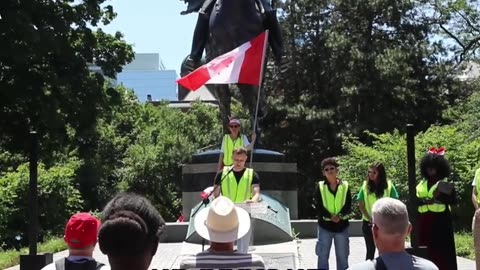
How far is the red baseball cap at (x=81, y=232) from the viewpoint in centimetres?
378

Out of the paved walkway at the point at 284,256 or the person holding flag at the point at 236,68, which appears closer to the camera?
the paved walkway at the point at 284,256

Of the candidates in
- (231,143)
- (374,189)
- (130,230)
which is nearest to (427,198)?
(374,189)

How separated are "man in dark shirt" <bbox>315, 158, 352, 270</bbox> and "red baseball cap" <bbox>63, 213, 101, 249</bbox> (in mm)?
A: 5679

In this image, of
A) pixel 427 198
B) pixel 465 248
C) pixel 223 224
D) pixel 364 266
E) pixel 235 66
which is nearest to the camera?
pixel 364 266

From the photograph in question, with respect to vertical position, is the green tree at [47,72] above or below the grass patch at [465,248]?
above

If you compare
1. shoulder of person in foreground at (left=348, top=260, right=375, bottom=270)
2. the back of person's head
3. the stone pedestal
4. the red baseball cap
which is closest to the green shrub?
the stone pedestal

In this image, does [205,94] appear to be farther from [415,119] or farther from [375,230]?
[375,230]

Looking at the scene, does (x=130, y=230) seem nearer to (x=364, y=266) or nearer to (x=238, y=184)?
(x=364, y=266)

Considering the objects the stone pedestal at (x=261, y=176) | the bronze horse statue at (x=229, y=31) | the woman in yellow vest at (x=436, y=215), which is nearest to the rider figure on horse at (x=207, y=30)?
the bronze horse statue at (x=229, y=31)

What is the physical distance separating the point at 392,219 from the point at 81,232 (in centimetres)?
145

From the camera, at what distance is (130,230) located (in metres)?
3.35

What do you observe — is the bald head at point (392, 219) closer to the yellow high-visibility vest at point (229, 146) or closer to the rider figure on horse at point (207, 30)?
the yellow high-visibility vest at point (229, 146)

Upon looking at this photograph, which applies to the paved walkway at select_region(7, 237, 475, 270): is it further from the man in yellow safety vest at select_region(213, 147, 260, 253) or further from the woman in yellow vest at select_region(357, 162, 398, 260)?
the woman in yellow vest at select_region(357, 162, 398, 260)

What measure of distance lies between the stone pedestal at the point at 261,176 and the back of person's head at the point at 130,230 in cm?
1192
